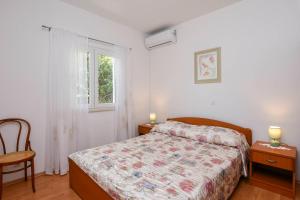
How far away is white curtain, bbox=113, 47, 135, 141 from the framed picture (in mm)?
1394

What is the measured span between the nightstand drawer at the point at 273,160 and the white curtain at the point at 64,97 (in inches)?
103

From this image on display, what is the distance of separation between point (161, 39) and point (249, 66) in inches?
69.5

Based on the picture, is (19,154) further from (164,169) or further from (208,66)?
(208,66)

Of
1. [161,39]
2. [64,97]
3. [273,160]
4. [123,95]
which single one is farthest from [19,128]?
[273,160]

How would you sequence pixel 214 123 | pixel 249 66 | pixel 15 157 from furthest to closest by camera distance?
pixel 214 123 → pixel 249 66 → pixel 15 157

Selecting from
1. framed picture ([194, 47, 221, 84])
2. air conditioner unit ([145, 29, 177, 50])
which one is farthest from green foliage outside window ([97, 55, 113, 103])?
framed picture ([194, 47, 221, 84])

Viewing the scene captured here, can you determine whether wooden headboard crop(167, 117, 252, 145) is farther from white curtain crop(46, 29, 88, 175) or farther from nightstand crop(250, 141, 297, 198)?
white curtain crop(46, 29, 88, 175)

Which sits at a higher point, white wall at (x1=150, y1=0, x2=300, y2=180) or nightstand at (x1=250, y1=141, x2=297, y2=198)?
white wall at (x1=150, y1=0, x2=300, y2=180)

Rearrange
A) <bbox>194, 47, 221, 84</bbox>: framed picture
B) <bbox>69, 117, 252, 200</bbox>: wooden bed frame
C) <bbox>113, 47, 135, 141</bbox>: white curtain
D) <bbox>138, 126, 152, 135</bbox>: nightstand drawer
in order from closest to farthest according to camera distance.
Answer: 1. <bbox>69, 117, 252, 200</bbox>: wooden bed frame
2. <bbox>194, 47, 221, 84</bbox>: framed picture
3. <bbox>113, 47, 135, 141</bbox>: white curtain
4. <bbox>138, 126, 152, 135</bbox>: nightstand drawer

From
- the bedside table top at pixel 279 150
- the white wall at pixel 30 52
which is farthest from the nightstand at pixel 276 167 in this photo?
the white wall at pixel 30 52

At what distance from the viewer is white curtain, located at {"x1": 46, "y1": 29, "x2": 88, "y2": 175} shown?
8.14 feet

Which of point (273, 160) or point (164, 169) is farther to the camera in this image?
point (273, 160)

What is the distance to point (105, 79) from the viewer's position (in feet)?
10.5

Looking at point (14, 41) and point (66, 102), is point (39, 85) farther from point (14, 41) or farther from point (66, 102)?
point (14, 41)
